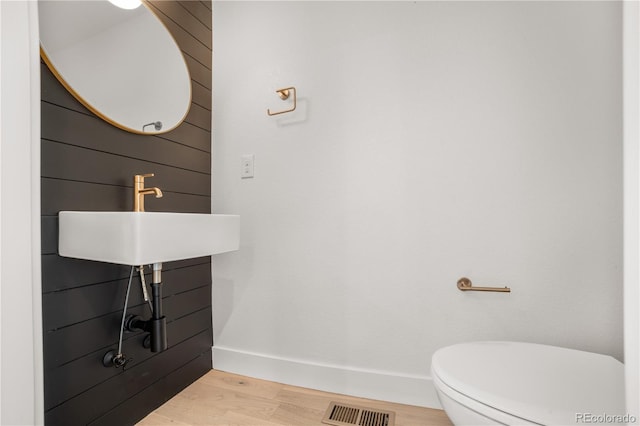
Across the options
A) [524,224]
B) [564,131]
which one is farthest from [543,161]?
[524,224]

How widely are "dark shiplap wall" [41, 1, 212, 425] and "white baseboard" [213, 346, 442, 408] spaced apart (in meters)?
0.19

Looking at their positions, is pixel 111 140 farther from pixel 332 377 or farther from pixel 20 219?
pixel 332 377

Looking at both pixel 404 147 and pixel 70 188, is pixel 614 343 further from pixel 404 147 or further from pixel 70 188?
pixel 70 188

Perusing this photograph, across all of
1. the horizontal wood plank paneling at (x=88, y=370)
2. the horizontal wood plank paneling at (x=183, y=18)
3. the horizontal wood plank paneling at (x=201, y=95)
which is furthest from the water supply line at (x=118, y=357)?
the horizontal wood plank paneling at (x=183, y=18)

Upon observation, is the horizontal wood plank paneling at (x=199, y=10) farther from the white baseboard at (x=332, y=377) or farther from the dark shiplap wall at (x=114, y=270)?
the white baseboard at (x=332, y=377)

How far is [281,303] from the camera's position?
5.15 feet

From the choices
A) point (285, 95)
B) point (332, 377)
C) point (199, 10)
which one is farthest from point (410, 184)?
point (199, 10)

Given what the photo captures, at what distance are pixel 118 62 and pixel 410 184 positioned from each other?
4.34 feet

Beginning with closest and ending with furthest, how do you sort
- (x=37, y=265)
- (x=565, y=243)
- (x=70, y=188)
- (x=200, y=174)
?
1. (x=37, y=265)
2. (x=70, y=188)
3. (x=565, y=243)
4. (x=200, y=174)

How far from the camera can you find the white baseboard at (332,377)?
1340 mm

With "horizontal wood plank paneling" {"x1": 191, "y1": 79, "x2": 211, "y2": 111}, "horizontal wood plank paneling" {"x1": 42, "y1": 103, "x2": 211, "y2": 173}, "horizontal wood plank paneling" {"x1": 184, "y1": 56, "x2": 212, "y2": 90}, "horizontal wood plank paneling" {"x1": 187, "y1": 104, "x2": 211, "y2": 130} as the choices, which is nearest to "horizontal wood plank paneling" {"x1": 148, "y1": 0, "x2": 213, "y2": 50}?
"horizontal wood plank paneling" {"x1": 184, "y1": 56, "x2": 212, "y2": 90}

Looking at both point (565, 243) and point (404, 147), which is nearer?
point (565, 243)

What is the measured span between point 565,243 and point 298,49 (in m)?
1.48

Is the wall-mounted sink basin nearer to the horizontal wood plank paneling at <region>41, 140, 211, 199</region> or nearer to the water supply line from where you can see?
the horizontal wood plank paneling at <region>41, 140, 211, 199</region>
